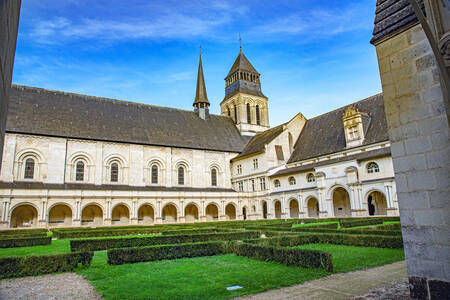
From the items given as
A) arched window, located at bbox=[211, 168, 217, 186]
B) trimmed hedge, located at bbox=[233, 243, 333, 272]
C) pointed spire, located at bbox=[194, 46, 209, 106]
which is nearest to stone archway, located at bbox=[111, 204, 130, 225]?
arched window, located at bbox=[211, 168, 217, 186]

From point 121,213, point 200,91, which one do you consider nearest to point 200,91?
point 200,91

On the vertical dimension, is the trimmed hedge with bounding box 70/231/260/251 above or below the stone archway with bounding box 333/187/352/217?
below

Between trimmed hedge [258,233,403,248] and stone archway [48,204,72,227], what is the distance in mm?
24480

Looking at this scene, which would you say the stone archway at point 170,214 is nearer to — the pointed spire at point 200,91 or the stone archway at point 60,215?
the stone archway at point 60,215

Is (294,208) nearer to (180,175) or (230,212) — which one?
(230,212)

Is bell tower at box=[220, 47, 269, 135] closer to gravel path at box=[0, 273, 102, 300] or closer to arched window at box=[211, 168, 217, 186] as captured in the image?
arched window at box=[211, 168, 217, 186]

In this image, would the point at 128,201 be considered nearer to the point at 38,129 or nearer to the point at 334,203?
the point at 38,129

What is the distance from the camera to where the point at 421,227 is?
4.74 metres

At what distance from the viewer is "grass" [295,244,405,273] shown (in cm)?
805

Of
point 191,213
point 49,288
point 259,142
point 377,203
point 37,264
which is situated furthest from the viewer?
point 259,142

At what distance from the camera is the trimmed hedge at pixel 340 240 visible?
35.2ft

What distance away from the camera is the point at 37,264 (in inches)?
339

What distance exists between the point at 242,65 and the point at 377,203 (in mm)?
31862

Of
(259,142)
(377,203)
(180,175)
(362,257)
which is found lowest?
(362,257)
